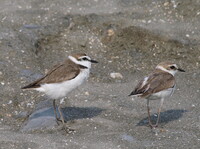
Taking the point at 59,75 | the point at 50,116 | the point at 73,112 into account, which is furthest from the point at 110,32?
the point at 59,75

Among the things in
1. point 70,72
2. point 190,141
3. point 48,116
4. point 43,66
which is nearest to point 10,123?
point 48,116

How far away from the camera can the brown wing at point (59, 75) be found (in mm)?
8219

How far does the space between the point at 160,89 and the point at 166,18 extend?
4018mm

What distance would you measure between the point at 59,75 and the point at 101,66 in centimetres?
270

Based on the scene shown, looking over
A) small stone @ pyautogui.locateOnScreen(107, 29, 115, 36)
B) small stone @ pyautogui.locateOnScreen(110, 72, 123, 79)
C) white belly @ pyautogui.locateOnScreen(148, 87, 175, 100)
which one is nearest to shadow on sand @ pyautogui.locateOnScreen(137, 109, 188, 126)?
white belly @ pyautogui.locateOnScreen(148, 87, 175, 100)

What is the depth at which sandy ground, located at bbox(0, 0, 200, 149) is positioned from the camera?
26.5ft

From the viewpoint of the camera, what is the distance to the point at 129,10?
12.2 meters

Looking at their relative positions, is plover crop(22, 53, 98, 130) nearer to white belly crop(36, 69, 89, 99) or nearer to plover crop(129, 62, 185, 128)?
white belly crop(36, 69, 89, 99)

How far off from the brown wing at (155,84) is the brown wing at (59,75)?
3.38ft

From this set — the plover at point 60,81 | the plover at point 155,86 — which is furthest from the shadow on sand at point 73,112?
the plover at point 155,86

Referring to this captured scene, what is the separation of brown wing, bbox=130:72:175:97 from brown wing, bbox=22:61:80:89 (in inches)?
40.6

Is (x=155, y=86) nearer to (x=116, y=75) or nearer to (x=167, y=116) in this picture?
(x=167, y=116)

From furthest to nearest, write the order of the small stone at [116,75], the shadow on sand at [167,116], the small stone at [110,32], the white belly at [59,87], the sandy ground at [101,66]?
1. the small stone at [110,32]
2. the small stone at [116,75]
3. the shadow on sand at [167,116]
4. the white belly at [59,87]
5. the sandy ground at [101,66]

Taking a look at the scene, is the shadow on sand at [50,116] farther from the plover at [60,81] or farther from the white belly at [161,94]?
the white belly at [161,94]
